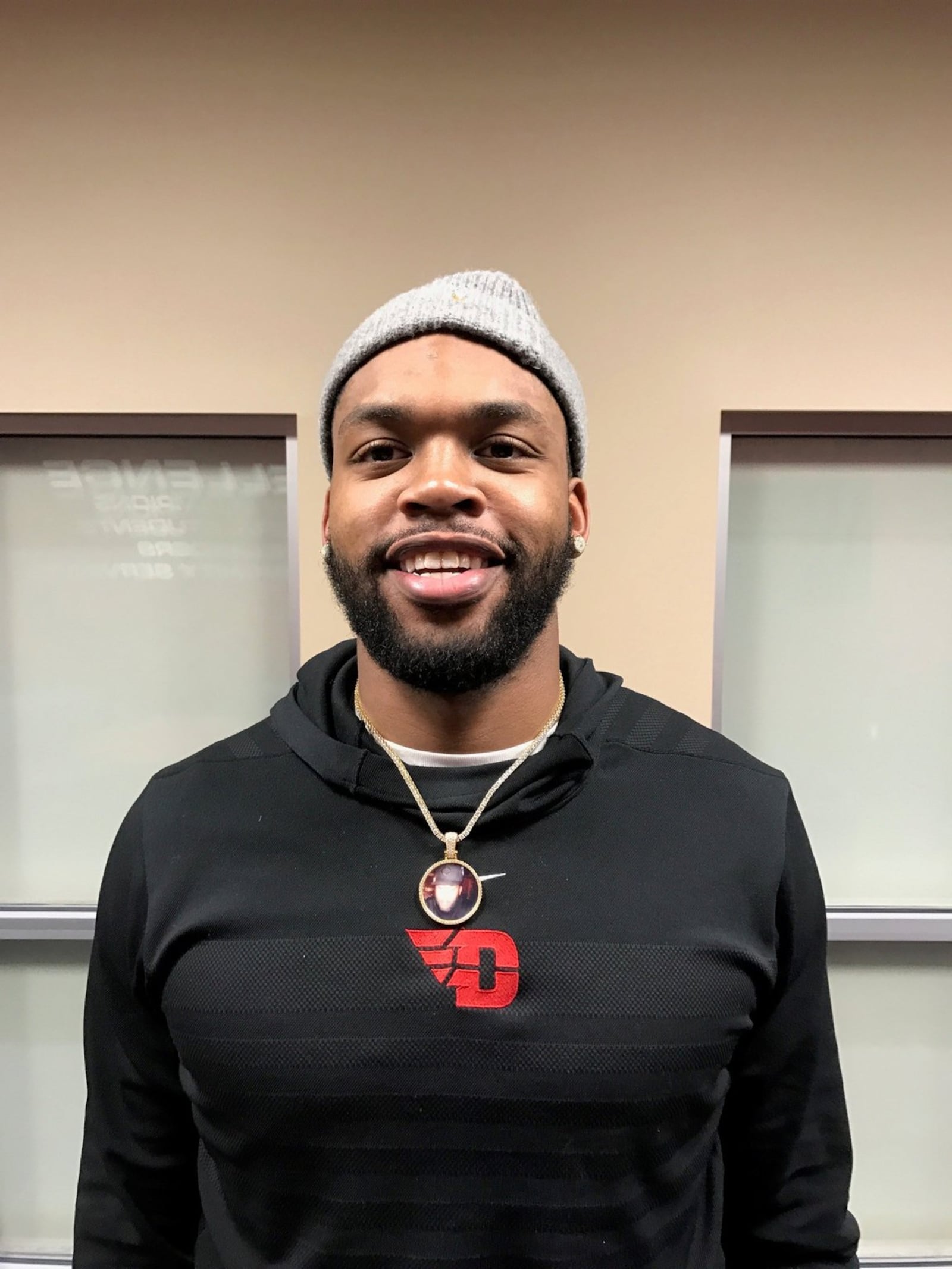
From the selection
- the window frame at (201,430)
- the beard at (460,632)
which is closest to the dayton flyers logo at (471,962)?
the beard at (460,632)

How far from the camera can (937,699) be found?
1530 millimetres

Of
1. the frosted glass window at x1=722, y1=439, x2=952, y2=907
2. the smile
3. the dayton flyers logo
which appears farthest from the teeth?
the frosted glass window at x1=722, y1=439, x2=952, y2=907

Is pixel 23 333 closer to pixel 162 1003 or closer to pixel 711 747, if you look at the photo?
pixel 162 1003

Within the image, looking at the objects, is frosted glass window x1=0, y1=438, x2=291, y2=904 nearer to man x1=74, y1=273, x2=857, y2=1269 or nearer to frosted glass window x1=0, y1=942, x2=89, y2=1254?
frosted glass window x1=0, y1=942, x2=89, y2=1254

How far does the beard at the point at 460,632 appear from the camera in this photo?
737 mm

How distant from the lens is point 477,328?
79 centimetres

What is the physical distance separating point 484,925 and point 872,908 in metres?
1.24

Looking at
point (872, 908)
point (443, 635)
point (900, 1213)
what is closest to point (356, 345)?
point (443, 635)

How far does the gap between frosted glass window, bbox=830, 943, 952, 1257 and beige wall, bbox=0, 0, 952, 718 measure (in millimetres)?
1137

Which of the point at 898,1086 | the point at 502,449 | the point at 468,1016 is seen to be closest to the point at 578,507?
the point at 502,449

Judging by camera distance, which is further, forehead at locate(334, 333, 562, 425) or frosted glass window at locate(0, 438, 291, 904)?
frosted glass window at locate(0, 438, 291, 904)

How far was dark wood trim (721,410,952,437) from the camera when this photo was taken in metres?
1.33

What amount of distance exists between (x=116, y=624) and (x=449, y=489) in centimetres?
110

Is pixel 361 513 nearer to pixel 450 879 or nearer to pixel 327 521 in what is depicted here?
pixel 327 521
